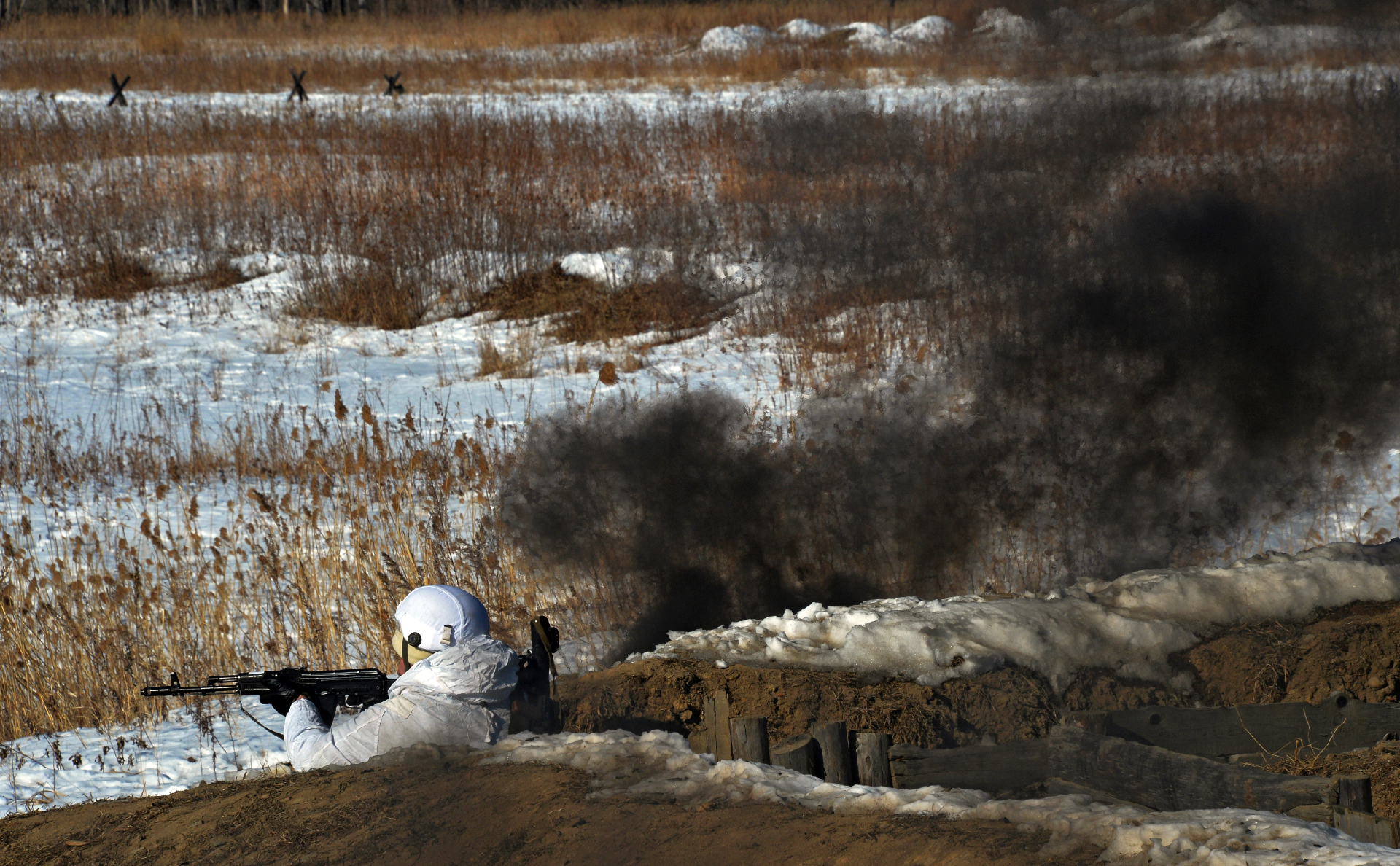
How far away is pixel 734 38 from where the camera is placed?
982 inches

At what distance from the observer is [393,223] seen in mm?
14242

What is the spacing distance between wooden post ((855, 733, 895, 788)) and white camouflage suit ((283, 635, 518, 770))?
1342 mm

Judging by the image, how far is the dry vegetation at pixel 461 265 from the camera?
677 centimetres

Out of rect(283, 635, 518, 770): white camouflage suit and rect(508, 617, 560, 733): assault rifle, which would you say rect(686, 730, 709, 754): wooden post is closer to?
rect(508, 617, 560, 733): assault rifle

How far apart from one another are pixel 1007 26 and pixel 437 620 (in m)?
7.27

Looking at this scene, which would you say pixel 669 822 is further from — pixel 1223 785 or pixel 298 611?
pixel 298 611

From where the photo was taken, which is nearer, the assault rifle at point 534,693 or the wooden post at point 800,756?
the wooden post at point 800,756

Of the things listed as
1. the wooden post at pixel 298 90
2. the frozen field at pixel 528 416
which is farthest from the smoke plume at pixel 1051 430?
the wooden post at pixel 298 90

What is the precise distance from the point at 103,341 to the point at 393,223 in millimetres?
3690

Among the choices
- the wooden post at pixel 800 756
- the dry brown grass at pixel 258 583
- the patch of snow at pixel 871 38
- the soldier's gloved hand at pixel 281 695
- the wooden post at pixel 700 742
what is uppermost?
the patch of snow at pixel 871 38

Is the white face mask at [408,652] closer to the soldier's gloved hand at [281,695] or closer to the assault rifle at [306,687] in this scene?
the assault rifle at [306,687]

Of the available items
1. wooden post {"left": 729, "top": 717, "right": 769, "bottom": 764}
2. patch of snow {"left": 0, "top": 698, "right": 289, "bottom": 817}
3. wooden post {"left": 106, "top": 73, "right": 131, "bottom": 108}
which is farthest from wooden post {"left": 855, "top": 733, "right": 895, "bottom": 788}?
wooden post {"left": 106, "top": 73, "right": 131, "bottom": 108}

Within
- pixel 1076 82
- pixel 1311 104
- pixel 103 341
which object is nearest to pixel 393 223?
pixel 103 341

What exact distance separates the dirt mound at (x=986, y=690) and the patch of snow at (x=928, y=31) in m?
8.14
